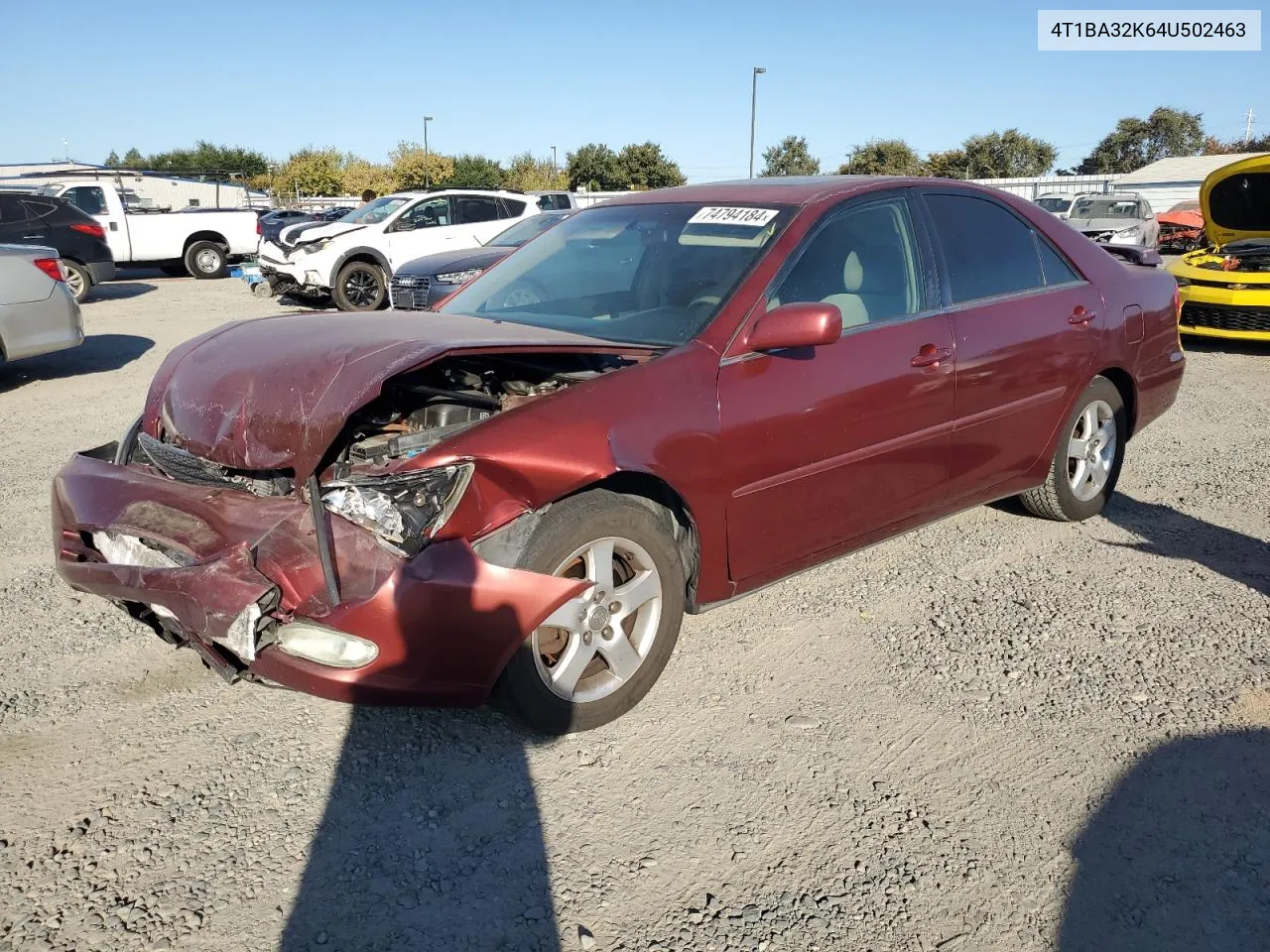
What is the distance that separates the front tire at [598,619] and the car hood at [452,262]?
802 centimetres

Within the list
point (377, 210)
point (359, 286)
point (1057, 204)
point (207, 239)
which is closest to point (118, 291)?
point (207, 239)

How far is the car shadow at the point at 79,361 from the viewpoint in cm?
941

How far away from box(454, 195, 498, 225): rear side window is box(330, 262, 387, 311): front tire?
62.5 inches

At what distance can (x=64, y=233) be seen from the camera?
48.3 feet

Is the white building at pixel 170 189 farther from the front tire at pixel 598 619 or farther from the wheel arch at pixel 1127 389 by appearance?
the front tire at pixel 598 619

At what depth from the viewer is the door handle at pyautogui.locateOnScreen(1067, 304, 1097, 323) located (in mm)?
4469

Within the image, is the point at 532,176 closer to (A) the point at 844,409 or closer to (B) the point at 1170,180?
(B) the point at 1170,180

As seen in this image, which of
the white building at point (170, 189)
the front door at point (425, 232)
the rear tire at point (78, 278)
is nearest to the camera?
the front door at point (425, 232)

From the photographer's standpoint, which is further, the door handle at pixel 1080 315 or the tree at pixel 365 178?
the tree at pixel 365 178

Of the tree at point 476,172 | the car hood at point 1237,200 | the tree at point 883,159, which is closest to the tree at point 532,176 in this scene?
the tree at point 476,172

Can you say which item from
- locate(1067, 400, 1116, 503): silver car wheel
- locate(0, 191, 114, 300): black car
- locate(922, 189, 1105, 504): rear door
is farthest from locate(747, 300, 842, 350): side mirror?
locate(0, 191, 114, 300): black car

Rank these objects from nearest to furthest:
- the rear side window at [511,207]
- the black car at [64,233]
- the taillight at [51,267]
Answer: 1. the taillight at [51,267]
2. the black car at [64,233]
3. the rear side window at [511,207]

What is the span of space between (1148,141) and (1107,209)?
52.7 meters

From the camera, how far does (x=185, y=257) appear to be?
1912 cm
